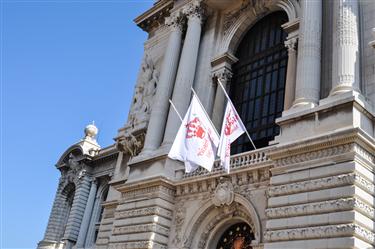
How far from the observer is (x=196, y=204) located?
2056cm

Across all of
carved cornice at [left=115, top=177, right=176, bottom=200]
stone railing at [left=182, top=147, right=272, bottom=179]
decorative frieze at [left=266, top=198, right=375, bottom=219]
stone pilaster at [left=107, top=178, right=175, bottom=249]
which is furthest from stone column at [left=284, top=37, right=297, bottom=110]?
stone pilaster at [left=107, top=178, right=175, bottom=249]

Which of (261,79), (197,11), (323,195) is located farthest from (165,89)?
(323,195)

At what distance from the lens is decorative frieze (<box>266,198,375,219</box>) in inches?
556

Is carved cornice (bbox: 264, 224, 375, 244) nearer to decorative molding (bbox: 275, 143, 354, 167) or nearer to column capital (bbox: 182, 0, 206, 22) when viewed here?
decorative molding (bbox: 275, 143, 354, 167)

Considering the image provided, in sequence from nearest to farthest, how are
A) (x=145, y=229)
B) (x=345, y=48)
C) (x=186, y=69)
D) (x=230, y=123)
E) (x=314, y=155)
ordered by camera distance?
(x=314, y=155)
(x=345, y=48)
(x=230, y=123)
(x=145, y=229)
(x=186, y=69)

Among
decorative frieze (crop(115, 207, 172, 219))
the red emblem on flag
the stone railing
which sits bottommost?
decorative frieze (crop(115, 207, 172, 219))

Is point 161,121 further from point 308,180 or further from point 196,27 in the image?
point 308,180

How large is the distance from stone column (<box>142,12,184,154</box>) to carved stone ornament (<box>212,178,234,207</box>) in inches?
212

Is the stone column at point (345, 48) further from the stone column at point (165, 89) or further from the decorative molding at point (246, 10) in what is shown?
the stone column at point (165, 89)

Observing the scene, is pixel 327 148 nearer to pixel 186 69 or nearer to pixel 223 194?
pixel 223 194

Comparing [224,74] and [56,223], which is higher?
[224,74]

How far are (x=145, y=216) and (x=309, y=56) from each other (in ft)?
32.1

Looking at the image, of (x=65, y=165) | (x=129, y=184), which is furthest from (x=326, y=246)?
(x=65, y=165)

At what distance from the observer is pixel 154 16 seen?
106 ft
